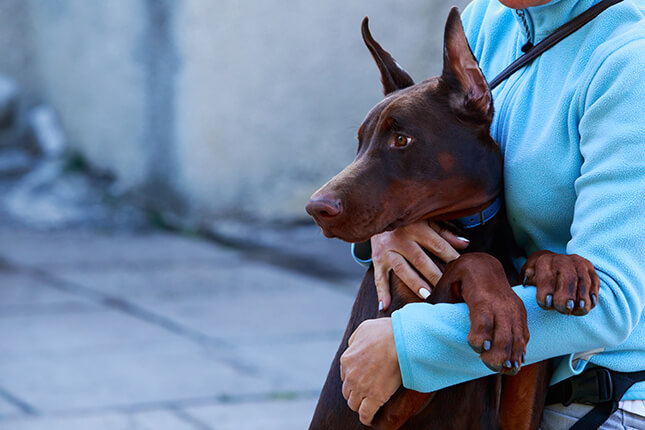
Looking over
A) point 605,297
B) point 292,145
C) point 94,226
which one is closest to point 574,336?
point 605,297

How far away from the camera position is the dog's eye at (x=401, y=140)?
1709 mm

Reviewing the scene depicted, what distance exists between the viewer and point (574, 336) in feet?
4.88

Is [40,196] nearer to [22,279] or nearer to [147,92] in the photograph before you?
[147,92]

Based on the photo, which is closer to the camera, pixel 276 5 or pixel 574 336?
pixel 574 336

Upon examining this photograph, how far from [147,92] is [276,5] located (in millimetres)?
1861

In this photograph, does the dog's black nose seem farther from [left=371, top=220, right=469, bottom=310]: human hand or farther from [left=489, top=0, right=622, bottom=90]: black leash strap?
[left=489, top=0, right=622, bottom=90]: black leash strap

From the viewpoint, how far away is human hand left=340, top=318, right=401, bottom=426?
159 cm

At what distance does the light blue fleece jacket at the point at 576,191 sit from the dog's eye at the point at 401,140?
0.20 m

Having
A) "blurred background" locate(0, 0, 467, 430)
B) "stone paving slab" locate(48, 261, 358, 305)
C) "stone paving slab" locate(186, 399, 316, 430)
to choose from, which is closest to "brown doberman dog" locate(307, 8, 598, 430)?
"stone paving slab" locate(186, 399, 316, 430)

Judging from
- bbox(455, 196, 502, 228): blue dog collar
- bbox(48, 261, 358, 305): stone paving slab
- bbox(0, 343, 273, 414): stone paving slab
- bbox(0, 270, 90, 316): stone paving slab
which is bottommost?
bbox(48, 261, 358, 305): stone paving slab

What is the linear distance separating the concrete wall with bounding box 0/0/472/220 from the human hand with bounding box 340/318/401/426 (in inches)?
231

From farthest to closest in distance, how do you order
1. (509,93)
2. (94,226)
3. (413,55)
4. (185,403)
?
(94,226)
(413,55)
(185,403)
(509,93)

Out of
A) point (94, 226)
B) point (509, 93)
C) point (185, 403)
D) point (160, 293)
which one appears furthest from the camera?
point (94, 226)

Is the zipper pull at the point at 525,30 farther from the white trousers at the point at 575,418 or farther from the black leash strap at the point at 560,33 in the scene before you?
the white trousers at the point at 575,418
